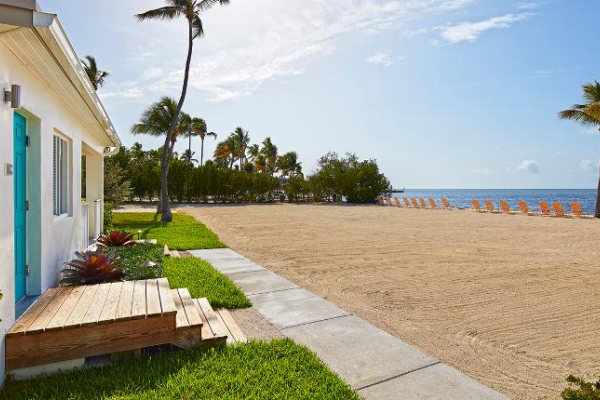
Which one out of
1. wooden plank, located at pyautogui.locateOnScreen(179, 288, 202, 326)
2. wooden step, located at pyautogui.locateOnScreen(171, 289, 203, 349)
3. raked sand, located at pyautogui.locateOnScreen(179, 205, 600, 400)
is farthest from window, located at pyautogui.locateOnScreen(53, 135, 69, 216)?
raked sand, located at pyautogui.locateOnScreen(179, 205, 600, 400)

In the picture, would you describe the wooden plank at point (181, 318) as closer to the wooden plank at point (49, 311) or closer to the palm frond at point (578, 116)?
the wooden plank at point (49, 311)

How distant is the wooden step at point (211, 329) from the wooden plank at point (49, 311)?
4.12ft

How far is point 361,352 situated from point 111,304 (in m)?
2.33

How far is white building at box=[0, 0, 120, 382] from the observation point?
2.74 metres

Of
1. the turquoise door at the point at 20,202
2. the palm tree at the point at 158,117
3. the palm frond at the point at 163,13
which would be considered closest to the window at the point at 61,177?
the turquoise door at the point at 20,202

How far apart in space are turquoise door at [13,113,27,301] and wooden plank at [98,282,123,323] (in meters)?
0.83

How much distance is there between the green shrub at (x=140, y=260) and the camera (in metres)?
5.00

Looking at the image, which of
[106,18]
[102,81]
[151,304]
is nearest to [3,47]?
[151,304]

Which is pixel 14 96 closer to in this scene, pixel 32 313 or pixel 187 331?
pixel 32 313

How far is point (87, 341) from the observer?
289 cm

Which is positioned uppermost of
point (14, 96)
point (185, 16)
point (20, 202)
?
point (185, 16)

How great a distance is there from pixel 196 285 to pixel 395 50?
919 cm

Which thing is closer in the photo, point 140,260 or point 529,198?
point 140,260

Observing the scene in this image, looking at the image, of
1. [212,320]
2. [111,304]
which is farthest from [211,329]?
[111,304]
